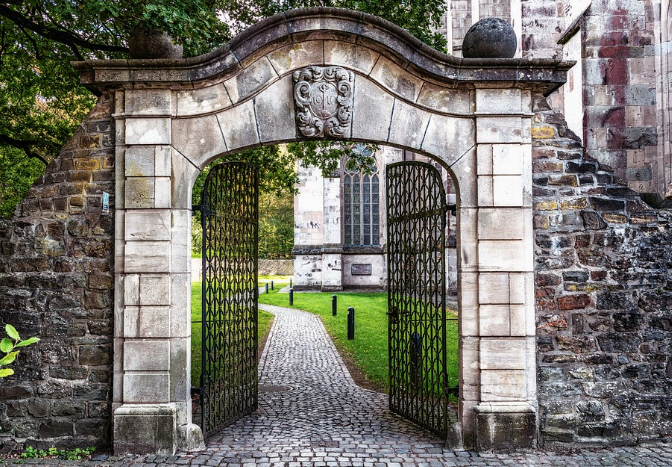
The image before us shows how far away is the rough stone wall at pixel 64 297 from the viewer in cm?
516

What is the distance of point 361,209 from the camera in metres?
24.4

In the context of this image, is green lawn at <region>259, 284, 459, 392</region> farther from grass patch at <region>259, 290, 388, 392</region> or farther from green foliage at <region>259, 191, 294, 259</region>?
→ green foliage at <region>259, 191, 294, 259</region>

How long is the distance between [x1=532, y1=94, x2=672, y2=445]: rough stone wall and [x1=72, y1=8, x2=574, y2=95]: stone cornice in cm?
81

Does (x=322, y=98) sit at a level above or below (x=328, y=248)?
above

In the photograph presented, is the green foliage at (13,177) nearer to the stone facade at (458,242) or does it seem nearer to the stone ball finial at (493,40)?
the stone facade at (458,242)

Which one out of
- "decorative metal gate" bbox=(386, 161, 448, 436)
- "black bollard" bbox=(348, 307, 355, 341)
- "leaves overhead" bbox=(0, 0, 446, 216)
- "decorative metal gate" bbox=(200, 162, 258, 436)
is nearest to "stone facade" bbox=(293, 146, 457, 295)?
"black bollard" bbox=(348, 307, 355, 341)

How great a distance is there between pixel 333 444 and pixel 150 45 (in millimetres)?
4350

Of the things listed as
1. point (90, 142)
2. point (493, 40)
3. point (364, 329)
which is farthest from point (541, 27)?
point (90, 142)

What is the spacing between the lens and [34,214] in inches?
209

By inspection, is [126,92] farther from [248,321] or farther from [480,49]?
[480,49]

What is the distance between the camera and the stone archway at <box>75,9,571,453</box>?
16.8 feet

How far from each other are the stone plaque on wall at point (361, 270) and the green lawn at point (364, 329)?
1812 mm

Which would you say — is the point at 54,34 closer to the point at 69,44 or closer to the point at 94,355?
the point at 69,44

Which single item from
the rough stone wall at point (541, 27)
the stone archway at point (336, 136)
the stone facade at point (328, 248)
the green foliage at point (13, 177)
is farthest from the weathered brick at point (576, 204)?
the stone facade at point (328, 248)
